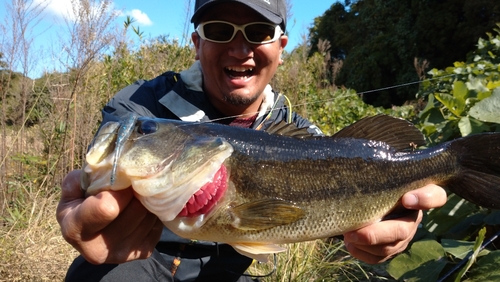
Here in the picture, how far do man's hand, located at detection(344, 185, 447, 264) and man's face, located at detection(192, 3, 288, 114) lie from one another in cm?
123

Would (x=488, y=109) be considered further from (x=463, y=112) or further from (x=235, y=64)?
(x=235, y=64)

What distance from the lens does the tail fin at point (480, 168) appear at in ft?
6.81

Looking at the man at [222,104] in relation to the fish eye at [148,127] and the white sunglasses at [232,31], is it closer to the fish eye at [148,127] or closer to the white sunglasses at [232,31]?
the white sunglasses at [232,31]

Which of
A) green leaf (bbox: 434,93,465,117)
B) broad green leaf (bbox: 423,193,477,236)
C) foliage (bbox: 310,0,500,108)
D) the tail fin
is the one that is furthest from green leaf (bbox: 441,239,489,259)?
foliage (bbox: 310,0,500,108)

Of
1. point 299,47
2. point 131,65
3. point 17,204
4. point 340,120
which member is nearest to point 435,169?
point 17,204

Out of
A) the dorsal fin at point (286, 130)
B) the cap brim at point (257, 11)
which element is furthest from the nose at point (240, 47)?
the dorsal fin at point (286, 130)

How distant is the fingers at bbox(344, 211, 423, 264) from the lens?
2039mm

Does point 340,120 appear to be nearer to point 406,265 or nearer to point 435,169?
point 406,265

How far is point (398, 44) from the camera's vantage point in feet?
74.1

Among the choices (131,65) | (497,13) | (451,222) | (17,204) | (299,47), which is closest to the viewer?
(451,222)

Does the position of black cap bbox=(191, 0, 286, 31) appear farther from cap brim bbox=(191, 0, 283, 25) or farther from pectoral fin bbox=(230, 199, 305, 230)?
pectoral fin bbox=(230, 199, 305, 230)

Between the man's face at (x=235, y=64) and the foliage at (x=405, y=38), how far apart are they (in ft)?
48.7

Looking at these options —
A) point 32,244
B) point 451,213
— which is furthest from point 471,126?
point 32,244

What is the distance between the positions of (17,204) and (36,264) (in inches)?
47.8
